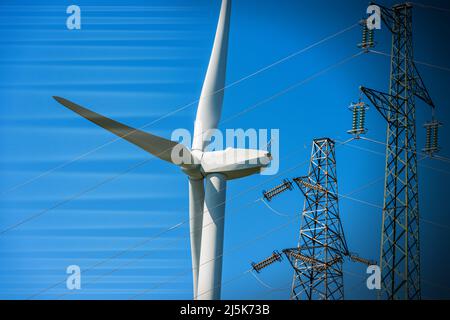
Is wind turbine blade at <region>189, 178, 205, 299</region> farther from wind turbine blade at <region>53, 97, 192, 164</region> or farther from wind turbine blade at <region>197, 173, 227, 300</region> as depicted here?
wind turbine blade at <region>53, 97, 192, 164</region>

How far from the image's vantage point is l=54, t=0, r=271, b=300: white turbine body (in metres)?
19.0

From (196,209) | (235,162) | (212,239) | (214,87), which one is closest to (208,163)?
(235,162)

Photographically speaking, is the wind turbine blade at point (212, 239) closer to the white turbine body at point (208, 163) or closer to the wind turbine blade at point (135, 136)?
the white turbine body at point (208, 163)

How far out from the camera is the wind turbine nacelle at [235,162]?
64.1ft

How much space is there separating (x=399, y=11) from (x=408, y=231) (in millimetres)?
7275

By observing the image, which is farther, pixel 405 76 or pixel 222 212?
pixel 405 76

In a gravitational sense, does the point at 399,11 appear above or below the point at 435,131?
above

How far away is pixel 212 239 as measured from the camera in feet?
64.4

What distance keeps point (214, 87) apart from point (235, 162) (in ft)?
9.47

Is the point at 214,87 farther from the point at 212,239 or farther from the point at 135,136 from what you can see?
the point at 212,239

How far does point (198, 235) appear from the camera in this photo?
21250 mm

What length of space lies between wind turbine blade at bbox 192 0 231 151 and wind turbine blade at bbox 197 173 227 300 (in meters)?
1.37
